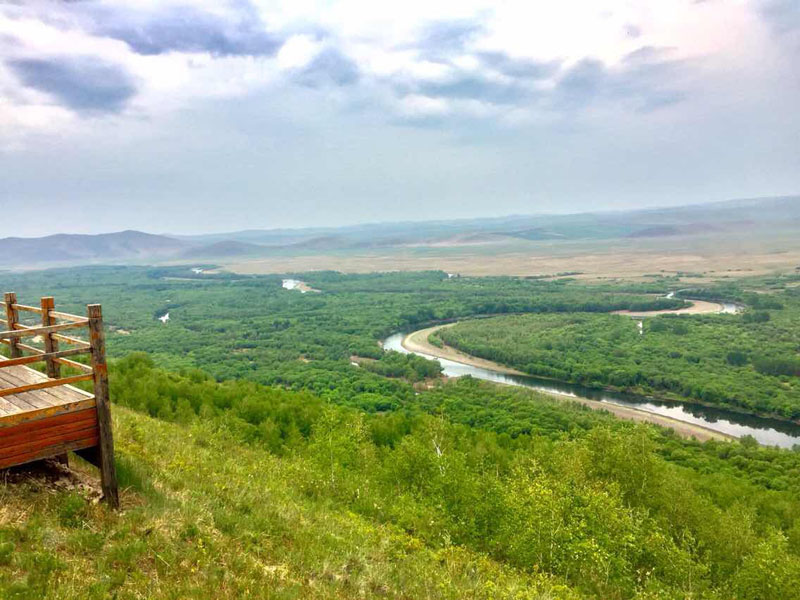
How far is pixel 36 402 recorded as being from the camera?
30.7ft

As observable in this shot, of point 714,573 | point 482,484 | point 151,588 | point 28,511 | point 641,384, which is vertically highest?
point 28,511

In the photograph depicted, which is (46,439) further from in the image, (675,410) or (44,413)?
(675,410)

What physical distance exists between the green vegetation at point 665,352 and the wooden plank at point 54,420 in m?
86.7

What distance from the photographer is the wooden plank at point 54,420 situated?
8.28 metres

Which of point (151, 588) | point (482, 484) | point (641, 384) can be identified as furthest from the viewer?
Result: point (641, 384)

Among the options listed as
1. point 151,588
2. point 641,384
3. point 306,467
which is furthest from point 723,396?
point 151,588

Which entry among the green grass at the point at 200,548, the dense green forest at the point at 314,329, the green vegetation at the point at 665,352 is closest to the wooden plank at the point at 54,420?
the green grass at the point at 200,548

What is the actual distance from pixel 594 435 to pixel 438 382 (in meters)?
60.8

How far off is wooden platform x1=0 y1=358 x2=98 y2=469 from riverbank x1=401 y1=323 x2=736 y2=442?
43.5 meters

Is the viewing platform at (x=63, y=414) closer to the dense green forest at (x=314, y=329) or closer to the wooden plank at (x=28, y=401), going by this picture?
the wooden plank at (x=28, y=401)

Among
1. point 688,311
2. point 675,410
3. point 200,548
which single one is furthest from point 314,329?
point 200,548

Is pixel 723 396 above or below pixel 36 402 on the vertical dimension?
below

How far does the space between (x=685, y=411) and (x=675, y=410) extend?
134cm

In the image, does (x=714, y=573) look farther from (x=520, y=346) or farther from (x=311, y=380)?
(x=520, y=346)
